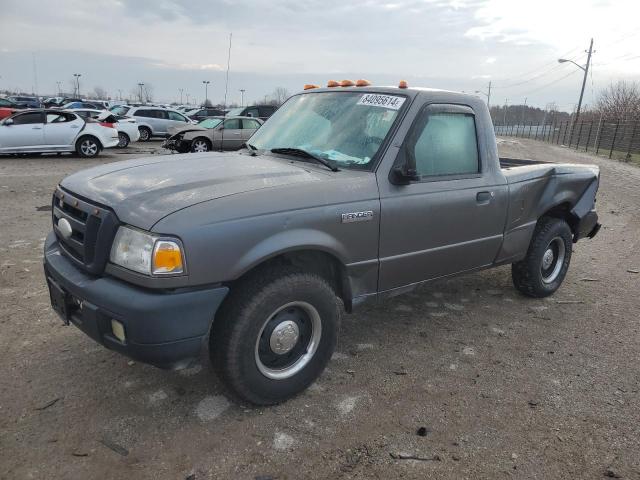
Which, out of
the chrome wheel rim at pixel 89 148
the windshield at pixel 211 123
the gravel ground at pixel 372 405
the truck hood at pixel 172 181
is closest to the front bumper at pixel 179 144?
the windshield at pixel 211 123

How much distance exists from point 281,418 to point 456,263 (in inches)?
70.4

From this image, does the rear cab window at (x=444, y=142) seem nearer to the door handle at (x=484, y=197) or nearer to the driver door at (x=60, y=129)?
the door handle at (x=484, y=197)

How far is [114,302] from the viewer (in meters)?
2.47

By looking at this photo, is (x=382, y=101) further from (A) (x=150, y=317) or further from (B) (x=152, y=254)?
(A) (x=150, y=317)

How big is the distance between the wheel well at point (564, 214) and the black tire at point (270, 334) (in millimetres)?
2825

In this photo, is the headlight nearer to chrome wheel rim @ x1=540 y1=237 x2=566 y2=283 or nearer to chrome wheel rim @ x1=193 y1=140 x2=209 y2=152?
chrome wheel rim @ x1=540 y1=237 x2=566 y2=283

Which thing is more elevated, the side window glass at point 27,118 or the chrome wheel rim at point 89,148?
the side window glass at point 27,118

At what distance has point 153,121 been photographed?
22.5 metres

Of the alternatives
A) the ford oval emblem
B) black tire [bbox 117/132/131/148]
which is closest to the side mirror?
the ford oval emblem

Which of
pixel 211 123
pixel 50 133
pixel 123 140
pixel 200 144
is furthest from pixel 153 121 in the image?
pixel 50 133

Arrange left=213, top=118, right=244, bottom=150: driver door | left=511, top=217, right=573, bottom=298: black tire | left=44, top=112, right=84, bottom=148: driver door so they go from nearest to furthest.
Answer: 1. left=511, top=217, right=573, bottom=298: black tire
2. left=44, top=112, right=84, bottom=148: driver door
3. left=213, top=118, right=244, bottom=150: driver door

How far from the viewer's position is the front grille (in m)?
2.58

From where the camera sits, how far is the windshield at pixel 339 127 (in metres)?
3.38

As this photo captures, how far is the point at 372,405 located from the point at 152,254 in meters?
1.60
